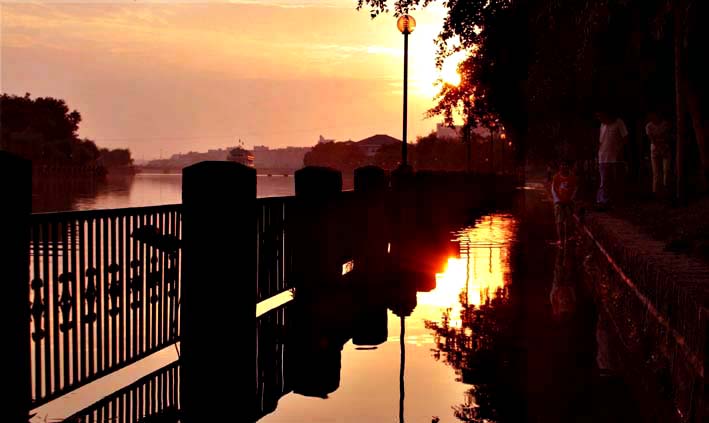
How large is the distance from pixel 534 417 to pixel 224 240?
2473mm

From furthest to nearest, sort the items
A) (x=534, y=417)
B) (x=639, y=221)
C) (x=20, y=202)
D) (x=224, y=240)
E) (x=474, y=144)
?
(x=474, y=144) < (x=639, y=221) < (x=224, y=240) < (x=534, y=417) < (x=20, y=202)

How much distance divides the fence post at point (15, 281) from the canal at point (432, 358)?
0.82 metres

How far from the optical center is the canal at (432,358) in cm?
608

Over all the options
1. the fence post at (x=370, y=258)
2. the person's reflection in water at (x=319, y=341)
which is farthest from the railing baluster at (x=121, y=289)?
the fence post at (x=370, y=258)

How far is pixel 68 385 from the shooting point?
597 centimetres

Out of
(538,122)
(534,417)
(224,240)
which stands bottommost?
(534,417)

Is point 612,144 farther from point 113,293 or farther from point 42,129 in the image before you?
point 42,129

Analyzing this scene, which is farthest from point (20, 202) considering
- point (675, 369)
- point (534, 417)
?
point (675, 369)

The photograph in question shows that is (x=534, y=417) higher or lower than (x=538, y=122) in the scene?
lower

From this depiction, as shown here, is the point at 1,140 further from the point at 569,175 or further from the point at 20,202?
the point at 20,202

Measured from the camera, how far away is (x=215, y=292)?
20.7 ft

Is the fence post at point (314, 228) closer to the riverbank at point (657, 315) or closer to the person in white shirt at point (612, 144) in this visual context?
the riverbank at point (657, 315)

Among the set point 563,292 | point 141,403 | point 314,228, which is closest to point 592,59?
point 563,292

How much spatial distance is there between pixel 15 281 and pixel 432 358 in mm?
3854
